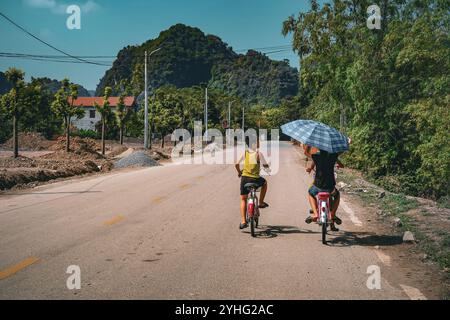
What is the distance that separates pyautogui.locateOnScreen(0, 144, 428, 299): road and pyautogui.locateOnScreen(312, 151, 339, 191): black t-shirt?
39.8 inches

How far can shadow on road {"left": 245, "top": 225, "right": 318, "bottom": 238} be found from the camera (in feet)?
28.9

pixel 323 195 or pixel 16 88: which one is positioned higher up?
pixel 16 88

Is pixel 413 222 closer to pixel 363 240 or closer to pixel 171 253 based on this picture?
pixel 363 240

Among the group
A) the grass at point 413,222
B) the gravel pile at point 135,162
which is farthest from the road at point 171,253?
the gravel pile at point 135,162

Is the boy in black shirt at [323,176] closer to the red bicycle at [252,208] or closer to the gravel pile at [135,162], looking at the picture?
the red bicycle at [252,208]

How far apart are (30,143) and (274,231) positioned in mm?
44623

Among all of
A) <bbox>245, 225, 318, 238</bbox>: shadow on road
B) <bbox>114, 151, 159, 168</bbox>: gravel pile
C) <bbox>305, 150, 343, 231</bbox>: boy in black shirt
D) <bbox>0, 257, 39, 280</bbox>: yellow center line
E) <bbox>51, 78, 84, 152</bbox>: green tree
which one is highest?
<bbox>51, 78, 84, 152</bbox>: green tree

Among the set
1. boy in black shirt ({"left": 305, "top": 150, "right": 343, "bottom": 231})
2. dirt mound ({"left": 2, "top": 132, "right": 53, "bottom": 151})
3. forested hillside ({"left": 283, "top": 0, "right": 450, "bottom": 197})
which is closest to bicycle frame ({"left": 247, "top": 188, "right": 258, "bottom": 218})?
boy in black shirt ({"left": 305, "top": 150, "right": 343, "bottom": 231})

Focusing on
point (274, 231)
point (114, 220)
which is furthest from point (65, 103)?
point (274, 231)

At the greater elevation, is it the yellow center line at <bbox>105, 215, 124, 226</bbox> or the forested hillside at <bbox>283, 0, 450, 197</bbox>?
the forested hillside at <bbox>283, 0, 450, 197</bbox>

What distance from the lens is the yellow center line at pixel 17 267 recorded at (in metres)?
6.14

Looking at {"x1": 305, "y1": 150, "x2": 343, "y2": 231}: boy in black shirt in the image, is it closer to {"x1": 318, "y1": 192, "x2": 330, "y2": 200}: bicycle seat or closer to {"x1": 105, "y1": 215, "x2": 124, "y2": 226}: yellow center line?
{"x1": 318, "y1": 192, "x2": 330, "y2": 200}: bicycle seat

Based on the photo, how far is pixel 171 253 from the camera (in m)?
7.32

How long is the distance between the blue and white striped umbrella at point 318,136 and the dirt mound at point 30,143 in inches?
1660
